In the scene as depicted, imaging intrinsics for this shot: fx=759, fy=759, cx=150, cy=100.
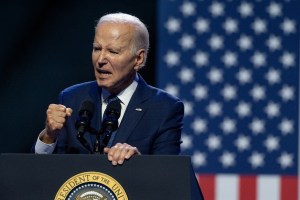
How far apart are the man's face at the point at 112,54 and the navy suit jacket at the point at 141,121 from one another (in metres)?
0.09

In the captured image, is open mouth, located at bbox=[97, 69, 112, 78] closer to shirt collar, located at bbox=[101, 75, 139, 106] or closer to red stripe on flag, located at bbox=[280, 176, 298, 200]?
shirt collar, located at bbox=[101, 75, 139, 106]

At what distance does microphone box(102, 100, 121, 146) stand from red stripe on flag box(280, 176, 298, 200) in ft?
6.23

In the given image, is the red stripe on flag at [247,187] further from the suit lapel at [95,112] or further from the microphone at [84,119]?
the microphone at [84,119]

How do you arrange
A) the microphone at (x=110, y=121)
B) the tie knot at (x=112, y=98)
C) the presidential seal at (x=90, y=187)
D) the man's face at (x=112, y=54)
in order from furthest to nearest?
the tie knot at (x=112, y=98) → the man's face at (x=112, y=54) → the microphone at (x=110, y=121) → the presidential seal at (x=90, y=187)

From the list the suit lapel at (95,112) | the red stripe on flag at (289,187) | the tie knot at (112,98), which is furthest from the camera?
the red stripe on flag at (289,187)

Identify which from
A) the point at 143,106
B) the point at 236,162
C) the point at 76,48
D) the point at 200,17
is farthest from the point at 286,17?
the point at 143,106

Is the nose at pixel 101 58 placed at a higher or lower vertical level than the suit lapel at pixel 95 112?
Answer: higher

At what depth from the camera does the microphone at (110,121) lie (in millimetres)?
2172

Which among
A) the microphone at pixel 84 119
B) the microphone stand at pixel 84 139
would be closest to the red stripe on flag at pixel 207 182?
the microphone stand at pixel 84 139

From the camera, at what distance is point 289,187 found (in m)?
3.90

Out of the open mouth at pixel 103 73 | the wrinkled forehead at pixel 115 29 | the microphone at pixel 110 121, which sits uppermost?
the wrinkled forehead at pixel 115 29

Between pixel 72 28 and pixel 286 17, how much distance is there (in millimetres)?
1128

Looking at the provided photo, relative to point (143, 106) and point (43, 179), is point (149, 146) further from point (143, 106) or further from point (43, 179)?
point (43, 179)

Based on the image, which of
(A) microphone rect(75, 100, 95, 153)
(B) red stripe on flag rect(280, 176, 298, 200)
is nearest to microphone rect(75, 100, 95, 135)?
(A) microphone rect(75, 100, 95, 153)
